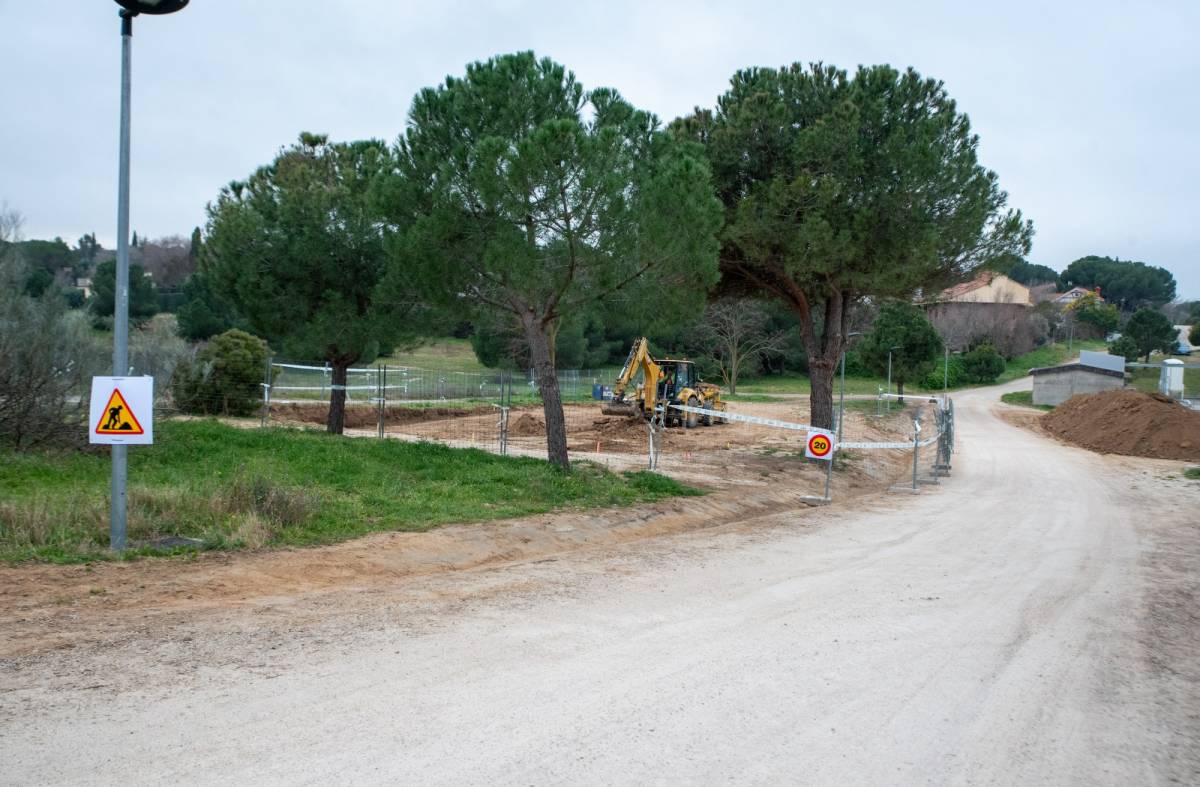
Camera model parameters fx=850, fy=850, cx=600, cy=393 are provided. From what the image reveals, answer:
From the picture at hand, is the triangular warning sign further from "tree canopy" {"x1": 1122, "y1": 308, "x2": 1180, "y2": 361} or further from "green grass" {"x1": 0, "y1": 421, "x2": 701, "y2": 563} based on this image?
"tree canopy" {"x1": 1122, "y1": 308, "x2": 1180, "y2": 361}

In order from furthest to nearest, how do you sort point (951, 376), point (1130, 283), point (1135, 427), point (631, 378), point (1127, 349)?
point (1130, 283) → point (951, 376) → point (1127, 349) → point (631, 378) → point (1135, 427)

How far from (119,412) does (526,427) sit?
21752 millimetres

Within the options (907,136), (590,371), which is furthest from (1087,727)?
(590,371)

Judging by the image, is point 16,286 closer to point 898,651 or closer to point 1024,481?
point 898,651

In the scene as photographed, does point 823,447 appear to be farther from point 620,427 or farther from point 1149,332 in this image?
point 1149,332

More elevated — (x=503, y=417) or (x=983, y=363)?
(x=983, y=363)

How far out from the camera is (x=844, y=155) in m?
18.7

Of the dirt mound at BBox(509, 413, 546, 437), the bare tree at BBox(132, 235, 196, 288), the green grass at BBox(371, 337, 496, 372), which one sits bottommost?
the dirt mound at BBox(509, 413, 546, 437)

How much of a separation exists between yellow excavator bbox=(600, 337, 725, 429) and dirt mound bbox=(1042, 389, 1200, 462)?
568 inches

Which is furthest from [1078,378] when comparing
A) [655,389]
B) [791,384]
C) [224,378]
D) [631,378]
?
[224,378]

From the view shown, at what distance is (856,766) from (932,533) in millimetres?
8928

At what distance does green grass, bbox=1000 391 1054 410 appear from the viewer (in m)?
52.2

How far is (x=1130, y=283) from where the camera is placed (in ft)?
383

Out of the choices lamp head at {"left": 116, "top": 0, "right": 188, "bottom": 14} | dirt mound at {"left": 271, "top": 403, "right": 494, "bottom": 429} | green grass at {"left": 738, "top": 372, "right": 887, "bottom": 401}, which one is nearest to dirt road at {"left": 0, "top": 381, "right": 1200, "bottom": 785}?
lamp head at {"left": 116, "top": 0, "right": 188, "bottom": 14}
